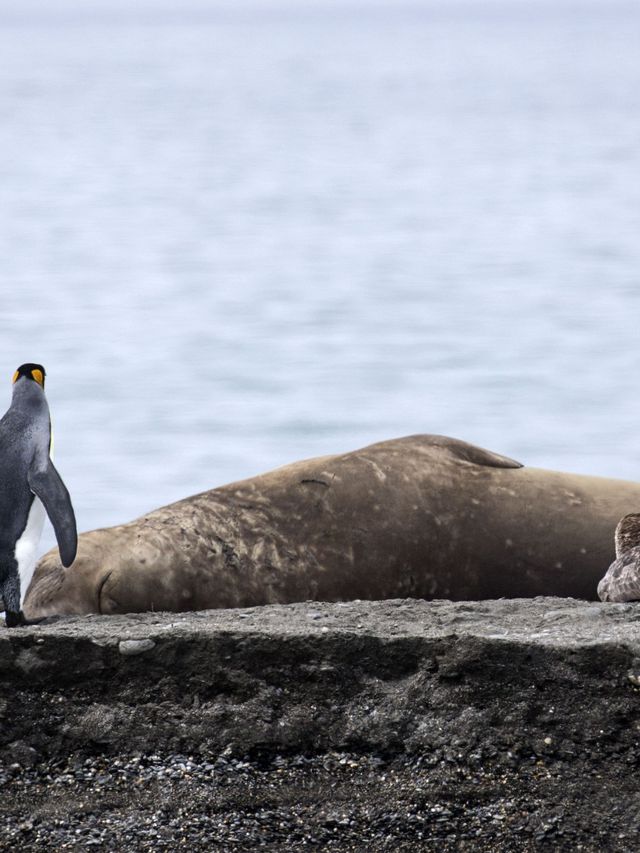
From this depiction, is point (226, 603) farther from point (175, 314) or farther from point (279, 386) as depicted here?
point (175, 314)

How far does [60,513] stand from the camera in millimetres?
3756

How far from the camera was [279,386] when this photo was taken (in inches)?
576

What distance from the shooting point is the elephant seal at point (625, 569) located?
3.54 metres

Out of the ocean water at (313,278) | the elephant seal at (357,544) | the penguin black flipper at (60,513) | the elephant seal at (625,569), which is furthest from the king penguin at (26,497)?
the ocean water at (313,278)

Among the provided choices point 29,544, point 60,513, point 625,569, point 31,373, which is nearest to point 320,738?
point 625,569

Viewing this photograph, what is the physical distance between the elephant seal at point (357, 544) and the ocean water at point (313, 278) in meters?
5.07

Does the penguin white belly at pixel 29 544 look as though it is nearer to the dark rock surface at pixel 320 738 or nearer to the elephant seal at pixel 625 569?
the dark rock surface at pixel 320 738

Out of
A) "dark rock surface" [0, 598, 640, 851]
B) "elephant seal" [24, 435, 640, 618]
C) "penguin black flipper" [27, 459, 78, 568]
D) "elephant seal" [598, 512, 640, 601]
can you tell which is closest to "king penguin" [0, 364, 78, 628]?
"penguin black flipper" [27, 459, 78, 568]

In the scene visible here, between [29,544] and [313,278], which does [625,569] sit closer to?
[29,544]

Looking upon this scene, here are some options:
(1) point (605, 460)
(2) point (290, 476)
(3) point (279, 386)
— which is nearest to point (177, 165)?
(3) point (279, 386)

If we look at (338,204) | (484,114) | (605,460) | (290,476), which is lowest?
(605,460)

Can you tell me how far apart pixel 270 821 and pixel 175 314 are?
647 inches

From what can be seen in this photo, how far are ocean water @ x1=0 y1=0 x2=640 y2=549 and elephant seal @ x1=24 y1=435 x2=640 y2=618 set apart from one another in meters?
5.07

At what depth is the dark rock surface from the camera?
272 centimetres
